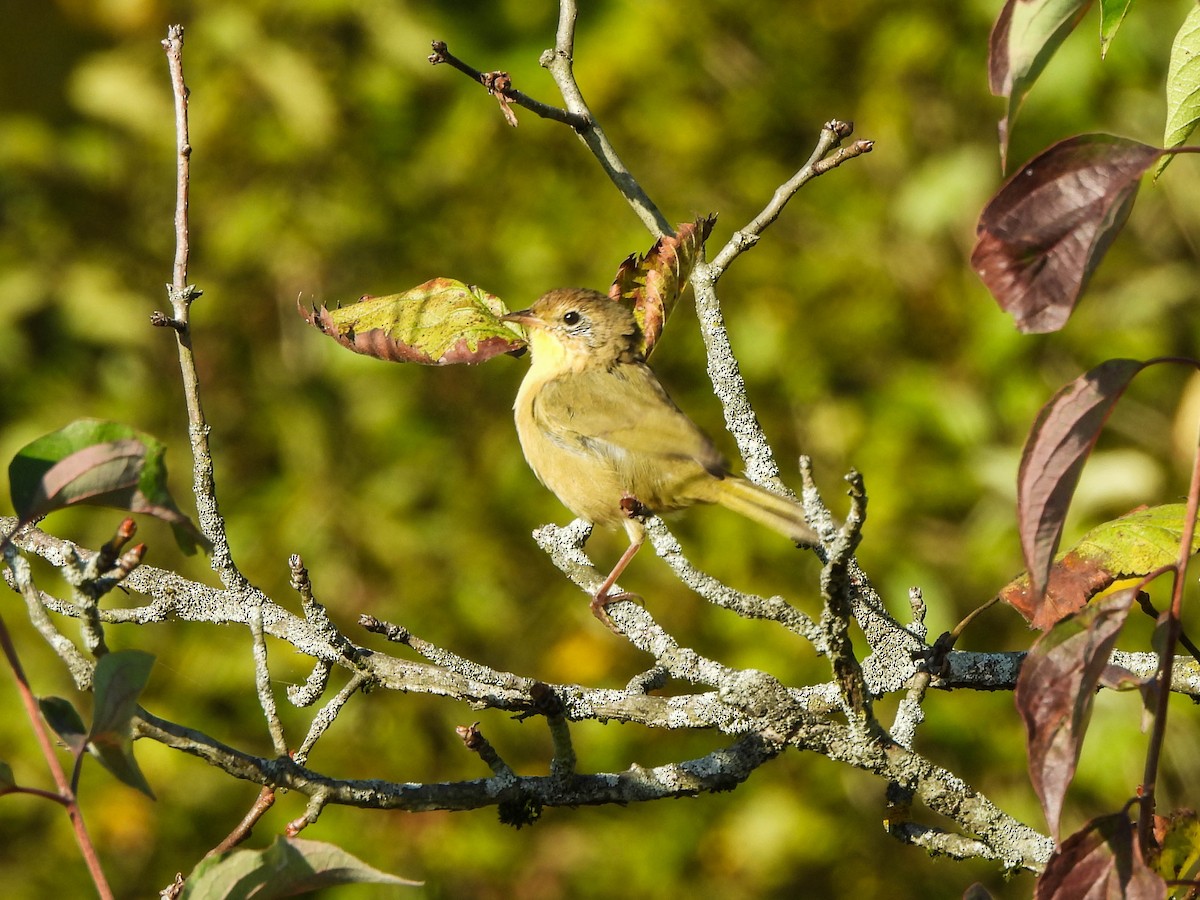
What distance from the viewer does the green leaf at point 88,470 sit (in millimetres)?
1419

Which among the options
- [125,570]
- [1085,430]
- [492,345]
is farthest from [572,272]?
[1085,430]

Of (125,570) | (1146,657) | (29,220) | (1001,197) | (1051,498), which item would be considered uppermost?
(29,220)

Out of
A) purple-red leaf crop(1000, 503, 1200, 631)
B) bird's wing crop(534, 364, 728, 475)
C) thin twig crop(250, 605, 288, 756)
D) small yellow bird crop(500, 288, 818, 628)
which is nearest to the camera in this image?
thin twig crop(250, 605, 288, 756)

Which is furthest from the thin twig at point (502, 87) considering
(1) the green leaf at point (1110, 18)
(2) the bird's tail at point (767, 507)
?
(1) the green leaf at point (1110, 18)

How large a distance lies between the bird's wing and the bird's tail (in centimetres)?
15

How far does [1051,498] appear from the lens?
4.43ft

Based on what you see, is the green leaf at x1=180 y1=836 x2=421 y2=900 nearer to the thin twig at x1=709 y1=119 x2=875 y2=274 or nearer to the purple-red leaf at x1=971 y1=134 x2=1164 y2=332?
the purple-red leaf at x1=971 y1=134 x2=1164 y2=332

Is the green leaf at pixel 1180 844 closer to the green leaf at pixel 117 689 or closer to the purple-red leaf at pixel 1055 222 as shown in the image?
the purple-red leaf at pixel 1055 222

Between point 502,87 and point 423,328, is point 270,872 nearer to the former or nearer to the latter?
point 423,328

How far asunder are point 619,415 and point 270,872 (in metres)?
2.23

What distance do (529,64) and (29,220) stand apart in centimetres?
213

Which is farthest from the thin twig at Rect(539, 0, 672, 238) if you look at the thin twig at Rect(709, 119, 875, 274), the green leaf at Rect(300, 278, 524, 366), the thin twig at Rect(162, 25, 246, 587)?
the thin twig at Rect(162, 25, 246, 587)

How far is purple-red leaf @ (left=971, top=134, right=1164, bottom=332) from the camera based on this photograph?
4.25 feet

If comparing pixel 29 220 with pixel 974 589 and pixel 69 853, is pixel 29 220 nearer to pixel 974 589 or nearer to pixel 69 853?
pixel 69 853
